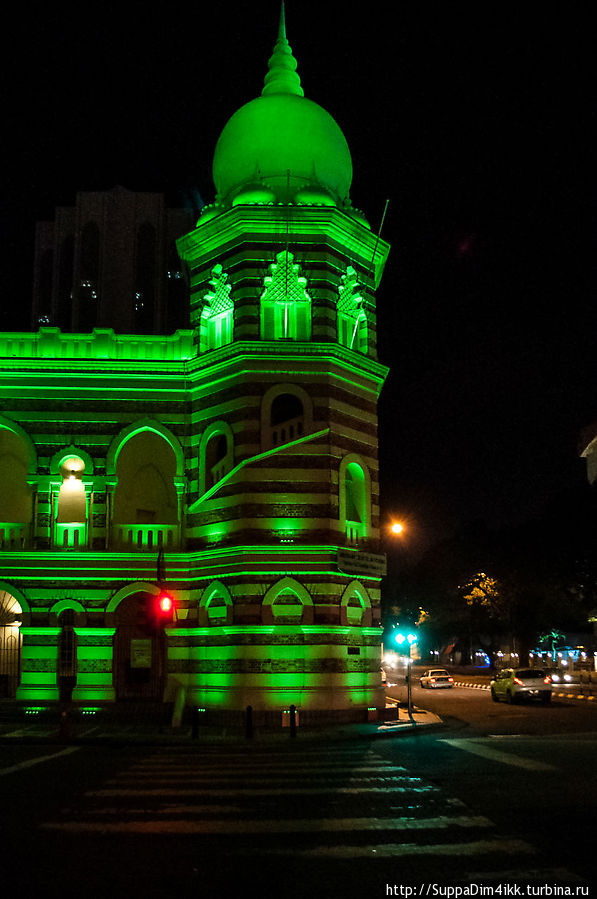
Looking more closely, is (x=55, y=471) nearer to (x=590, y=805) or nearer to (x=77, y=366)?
(x=77, y=366)

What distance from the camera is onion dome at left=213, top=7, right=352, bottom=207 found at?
101ft

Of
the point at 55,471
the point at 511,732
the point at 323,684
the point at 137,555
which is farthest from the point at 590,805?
the point at 55,471

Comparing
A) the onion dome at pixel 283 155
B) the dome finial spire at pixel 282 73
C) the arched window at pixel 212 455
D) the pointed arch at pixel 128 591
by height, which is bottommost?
the pointed arch at pixel 128 591

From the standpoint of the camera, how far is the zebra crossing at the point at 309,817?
9.73 meters

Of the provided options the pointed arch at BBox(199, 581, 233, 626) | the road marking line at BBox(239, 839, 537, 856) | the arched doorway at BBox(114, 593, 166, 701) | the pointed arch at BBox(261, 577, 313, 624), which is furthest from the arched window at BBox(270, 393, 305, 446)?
the road marking line at BBox(239, 839, 537, 856)

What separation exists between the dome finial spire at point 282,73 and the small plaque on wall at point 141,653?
2008 centimetres

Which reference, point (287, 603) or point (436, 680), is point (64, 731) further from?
point (436, 680)

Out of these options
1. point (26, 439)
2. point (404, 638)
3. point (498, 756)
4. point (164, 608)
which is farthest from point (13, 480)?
point (498, 756)

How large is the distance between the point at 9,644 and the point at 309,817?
2099 centimetres

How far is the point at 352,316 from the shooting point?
31391 mm

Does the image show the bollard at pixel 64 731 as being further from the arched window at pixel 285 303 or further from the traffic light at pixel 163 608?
the arched window at pixel 285 303

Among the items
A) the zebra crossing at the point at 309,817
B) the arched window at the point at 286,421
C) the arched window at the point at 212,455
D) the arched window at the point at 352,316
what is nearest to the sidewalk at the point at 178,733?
the zebra crossing at the point at 309,817

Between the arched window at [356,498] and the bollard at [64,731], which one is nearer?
the bollard at [64,731]

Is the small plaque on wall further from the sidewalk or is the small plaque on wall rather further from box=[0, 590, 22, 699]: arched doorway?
box=[0, 590, 22, 699]: arched doorway
